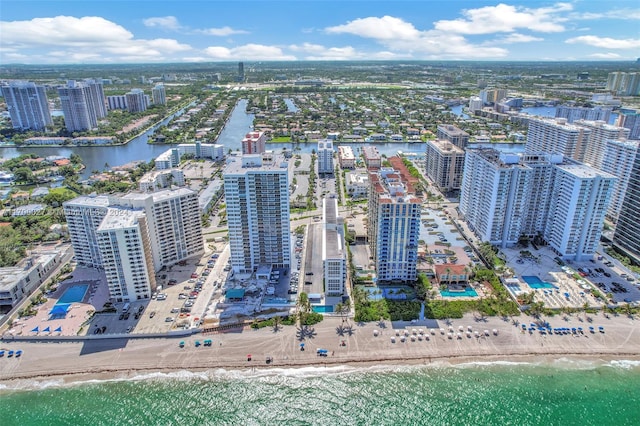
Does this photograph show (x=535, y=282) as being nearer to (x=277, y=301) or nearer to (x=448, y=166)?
(x=277, y=301)

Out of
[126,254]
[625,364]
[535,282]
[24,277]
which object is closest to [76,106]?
[24,277]

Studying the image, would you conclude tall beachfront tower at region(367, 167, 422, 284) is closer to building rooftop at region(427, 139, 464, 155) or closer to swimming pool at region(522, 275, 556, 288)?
swimming pool at region(522, 275, 556, 288)

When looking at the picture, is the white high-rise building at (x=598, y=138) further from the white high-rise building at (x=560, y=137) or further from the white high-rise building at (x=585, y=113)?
the white high-rise building at (x=585, y=113)

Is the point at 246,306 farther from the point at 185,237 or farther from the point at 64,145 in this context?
the point at 64,145

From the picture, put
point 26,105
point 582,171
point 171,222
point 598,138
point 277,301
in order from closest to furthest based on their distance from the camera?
point 277,301 < point 171,222 < point 582,171 < point 598,138 < point 26,105

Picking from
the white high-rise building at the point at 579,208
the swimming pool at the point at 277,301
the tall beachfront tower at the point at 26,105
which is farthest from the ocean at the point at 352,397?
the tall beachfront tower at the point at 26,105

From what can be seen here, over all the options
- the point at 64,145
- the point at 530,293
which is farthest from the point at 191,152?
the point at 530,293
